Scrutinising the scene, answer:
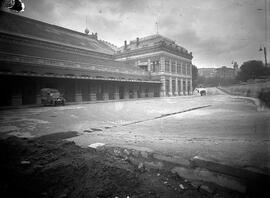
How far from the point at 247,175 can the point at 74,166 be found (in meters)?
2.86

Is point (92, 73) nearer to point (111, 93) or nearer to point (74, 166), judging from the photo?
point (111, 93)

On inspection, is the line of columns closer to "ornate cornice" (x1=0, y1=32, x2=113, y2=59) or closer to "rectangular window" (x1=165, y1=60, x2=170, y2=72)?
"rectangular window" (x1=165, y1=60, x2=170, y2=72)

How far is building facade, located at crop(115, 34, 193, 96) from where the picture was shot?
131 feet

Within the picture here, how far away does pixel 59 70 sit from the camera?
23094 mm

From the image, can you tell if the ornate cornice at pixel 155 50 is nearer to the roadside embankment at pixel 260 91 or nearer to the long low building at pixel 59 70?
the long low building at pixel 59 70

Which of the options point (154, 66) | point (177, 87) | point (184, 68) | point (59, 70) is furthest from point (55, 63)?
point (184, 68)

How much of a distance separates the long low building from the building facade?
0.27m

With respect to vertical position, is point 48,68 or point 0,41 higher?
point 0,41

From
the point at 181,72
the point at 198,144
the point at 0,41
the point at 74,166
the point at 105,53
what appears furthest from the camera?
the point at 181,72

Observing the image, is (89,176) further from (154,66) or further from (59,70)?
(154,66)

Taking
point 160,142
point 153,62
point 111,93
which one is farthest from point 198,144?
point 153,62

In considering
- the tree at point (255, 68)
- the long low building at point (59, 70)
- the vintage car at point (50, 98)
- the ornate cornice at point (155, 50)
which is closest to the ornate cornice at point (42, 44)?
the long low building at point (59, 70)

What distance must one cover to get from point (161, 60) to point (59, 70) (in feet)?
81.8

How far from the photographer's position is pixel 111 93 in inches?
1133
